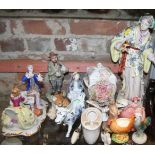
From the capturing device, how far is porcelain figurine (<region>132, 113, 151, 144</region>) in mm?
1327

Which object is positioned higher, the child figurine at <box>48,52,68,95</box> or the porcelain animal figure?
the child figurine at <box>48,52,68,95</box>

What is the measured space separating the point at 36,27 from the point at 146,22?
0.47 metres

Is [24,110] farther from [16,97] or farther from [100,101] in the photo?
[100,101]

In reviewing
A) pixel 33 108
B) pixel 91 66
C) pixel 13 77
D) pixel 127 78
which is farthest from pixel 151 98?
pixel 13 77

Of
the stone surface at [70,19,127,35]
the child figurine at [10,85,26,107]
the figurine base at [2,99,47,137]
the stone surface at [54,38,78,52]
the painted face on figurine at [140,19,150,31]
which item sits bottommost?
the figurine base at [2,99,47,137]

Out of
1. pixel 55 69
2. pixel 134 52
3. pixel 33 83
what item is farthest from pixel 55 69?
pixel 134 52

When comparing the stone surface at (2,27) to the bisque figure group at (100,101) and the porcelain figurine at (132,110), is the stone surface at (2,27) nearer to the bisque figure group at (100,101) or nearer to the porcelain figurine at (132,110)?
the bisque figure group at (100,101)

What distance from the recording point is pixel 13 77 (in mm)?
1616

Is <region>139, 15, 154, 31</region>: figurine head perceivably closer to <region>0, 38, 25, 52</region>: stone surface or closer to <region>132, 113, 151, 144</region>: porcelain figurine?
<region>132, 113, 151, 144</region>: porcelain figurine

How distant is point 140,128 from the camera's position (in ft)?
4.38

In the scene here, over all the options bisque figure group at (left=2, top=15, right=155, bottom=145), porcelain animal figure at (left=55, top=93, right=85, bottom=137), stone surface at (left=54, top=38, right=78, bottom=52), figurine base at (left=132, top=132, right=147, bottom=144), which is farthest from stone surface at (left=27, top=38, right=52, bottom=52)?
figurine base at (left=132, top=132, right=147, bottom=144)

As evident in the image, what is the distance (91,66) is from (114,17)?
231 mm

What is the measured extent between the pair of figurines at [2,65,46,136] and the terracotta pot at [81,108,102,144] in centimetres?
21

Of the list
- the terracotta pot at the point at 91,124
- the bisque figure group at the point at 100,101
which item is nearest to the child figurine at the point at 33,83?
the bisque figure group at the point at 100,101
